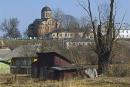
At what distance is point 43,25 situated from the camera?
17338 cm

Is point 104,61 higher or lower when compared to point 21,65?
higher

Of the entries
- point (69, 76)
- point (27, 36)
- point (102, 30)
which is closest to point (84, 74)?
point (69, 76)

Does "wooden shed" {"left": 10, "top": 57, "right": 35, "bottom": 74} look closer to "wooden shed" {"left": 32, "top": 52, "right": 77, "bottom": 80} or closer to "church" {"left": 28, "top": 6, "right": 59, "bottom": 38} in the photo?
"wooden shed" {"left": 32, "top": 52, "right": 77, "bottom": 80}

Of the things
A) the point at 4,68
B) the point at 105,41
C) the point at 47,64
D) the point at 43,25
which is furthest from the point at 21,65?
the point at 43,25

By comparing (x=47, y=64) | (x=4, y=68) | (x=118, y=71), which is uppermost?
(x=47, y=64)

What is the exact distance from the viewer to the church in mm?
163488

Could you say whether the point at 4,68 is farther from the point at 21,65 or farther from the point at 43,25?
the point at 43,25

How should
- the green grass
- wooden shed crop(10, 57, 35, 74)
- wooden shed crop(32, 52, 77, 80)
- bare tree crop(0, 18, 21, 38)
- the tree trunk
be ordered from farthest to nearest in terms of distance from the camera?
1. bare tree crop(0, 18, 21, 38)
2. wooden shed crop(10, 57, 35, 74)
3. the green grass
4. wooden shed crop(32, 52, 77, 80)
5. the tree trunk

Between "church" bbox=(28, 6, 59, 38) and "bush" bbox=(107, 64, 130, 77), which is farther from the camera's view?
"church" bbox=(28, 6, 59, 38)

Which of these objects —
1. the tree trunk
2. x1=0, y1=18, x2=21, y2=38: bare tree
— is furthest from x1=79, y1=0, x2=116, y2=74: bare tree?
x1=0, y1=18, x2=21, y2=38: bare tree

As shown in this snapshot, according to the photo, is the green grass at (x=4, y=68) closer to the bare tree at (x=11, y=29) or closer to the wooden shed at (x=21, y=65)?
the wooden shed at (x=21, y=65)

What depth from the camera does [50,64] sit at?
177 ft

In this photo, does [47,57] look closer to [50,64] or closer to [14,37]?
[50,64]

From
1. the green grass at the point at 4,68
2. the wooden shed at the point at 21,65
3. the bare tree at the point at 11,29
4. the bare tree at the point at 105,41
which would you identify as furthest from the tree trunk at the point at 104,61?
the bare tree at the point at 11,29
